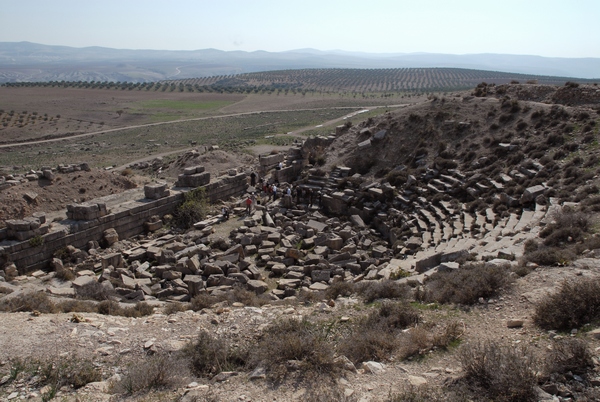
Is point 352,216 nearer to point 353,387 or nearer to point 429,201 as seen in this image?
point 429,201


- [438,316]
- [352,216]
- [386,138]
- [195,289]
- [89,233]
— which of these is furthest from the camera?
[386,138]

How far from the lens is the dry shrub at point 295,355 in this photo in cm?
705

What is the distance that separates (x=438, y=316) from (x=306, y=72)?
162m

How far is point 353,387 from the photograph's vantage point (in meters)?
6.66

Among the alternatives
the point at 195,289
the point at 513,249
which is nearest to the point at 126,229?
the point at 195,289

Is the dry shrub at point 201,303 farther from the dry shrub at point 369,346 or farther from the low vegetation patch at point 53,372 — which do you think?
the dry shrub at point 369,346

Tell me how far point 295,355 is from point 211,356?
143cm

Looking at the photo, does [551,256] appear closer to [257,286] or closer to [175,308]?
[257,286]

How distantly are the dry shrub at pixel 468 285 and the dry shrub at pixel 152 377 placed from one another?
5.38 metres

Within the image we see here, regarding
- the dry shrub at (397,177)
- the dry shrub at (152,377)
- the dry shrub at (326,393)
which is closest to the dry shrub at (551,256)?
the dry shrub at (326,393)

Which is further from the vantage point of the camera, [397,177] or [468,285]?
[397,177]

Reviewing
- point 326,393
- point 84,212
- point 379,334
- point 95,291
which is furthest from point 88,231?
point 326,393

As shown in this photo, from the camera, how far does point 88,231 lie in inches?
652

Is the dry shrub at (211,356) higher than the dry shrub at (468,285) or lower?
lower
